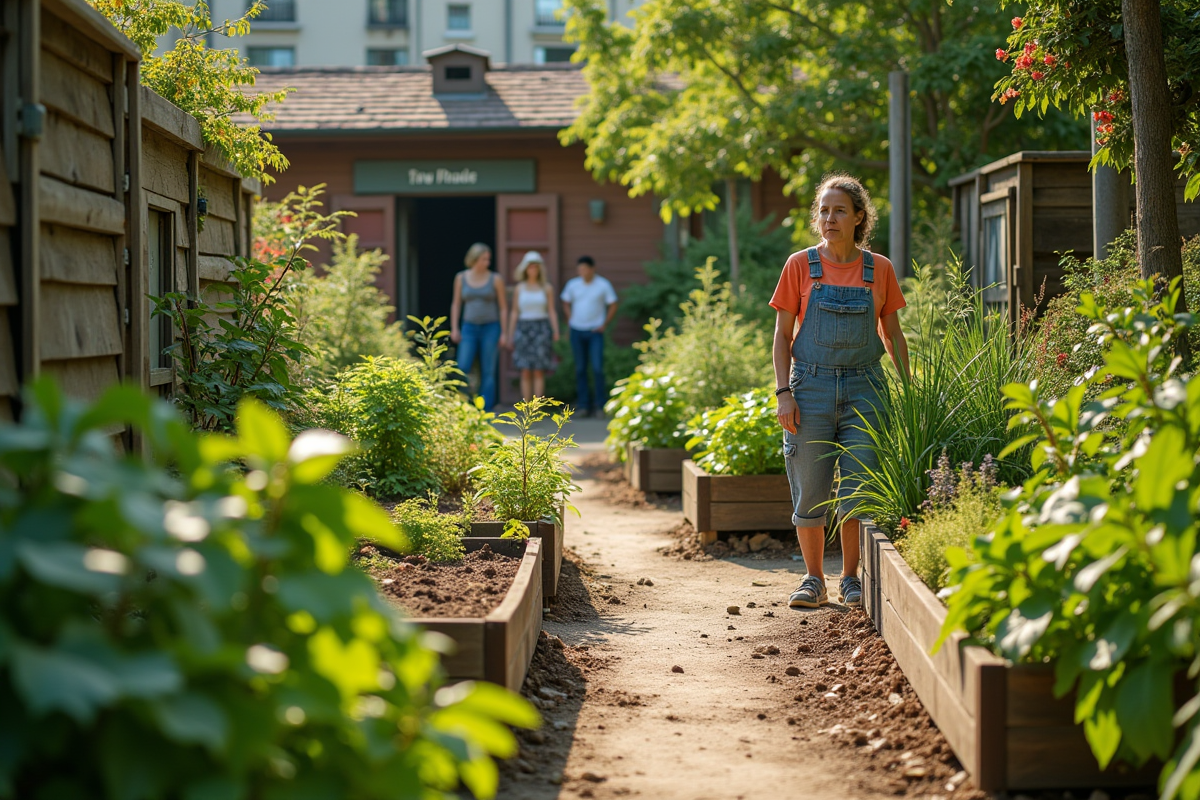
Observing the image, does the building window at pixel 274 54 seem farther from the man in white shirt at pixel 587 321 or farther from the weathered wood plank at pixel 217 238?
the weathered wood plank at pixel 217 238

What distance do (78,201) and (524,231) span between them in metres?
13.0

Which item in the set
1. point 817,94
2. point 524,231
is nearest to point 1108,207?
point 817,94

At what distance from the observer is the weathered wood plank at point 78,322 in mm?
3506

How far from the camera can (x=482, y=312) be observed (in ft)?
41.8

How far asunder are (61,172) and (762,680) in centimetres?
286

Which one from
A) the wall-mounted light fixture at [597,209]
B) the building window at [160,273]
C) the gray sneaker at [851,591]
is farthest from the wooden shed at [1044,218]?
the wall-mounted light fixture at [597,209]

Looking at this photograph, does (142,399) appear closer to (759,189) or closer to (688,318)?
(688,318)

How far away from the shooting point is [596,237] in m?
16.6

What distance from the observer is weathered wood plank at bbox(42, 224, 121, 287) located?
3.46 meters

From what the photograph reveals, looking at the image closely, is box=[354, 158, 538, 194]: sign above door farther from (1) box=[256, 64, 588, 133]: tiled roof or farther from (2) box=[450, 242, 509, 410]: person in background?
(2) box=[450, 242, 509, 410]: person in background

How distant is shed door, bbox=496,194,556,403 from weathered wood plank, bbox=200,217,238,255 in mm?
9693

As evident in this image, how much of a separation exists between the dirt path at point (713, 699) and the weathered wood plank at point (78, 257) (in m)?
1.94

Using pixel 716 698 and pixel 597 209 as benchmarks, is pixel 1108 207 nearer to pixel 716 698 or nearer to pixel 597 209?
pixel 716 698

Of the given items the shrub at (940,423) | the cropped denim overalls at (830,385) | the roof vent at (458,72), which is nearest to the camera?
the shrub at (940,423)
